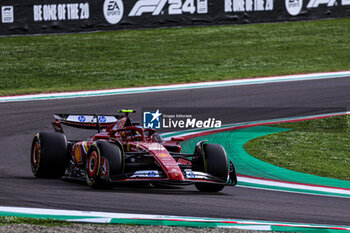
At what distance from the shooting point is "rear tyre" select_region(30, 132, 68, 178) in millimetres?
10211

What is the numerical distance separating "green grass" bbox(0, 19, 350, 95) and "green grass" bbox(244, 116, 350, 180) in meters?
6.67

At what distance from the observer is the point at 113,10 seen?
2578 centimetres

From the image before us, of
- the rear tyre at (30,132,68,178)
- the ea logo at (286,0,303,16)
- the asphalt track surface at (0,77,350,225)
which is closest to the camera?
the asphalt track surface at (0,77,350,225)

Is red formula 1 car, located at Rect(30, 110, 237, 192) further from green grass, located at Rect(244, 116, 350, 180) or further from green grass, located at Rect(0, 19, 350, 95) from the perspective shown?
green grass, located at Rect(0, 19, 350, 95)

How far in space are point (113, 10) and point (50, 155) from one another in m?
16.2

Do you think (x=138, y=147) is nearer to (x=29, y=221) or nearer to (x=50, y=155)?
(x=50, y=155)

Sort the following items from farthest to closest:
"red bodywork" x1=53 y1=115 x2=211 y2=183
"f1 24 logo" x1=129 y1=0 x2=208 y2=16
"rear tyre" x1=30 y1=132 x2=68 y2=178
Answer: "f1 24 logo" x1=129 y1=0 x2=208 y2=16, "rear tyre" x1=30 y1=132 x2=68 y2=178, "red bodywork" x1=53 y1=115 x2=211 y2=183

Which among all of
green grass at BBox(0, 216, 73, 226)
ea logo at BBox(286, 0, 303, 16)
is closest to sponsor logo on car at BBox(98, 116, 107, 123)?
green grass at BBox(0, 216, 73, 226)

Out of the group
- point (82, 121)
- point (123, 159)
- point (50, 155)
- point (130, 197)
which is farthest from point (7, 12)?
point (130, 197)

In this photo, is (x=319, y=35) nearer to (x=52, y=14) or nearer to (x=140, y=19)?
(x=140, y=19)

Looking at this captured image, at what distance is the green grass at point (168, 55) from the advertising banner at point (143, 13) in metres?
0.98

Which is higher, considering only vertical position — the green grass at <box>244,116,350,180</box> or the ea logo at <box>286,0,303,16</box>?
the ea logo at <box>286,0,303,16</box>

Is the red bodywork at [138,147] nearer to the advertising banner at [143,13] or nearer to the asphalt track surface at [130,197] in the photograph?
the asphalt track surface at [130,197]

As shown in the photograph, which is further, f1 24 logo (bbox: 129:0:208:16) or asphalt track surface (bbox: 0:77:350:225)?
f1 24 logo (bbox: 129:0:208:16)
